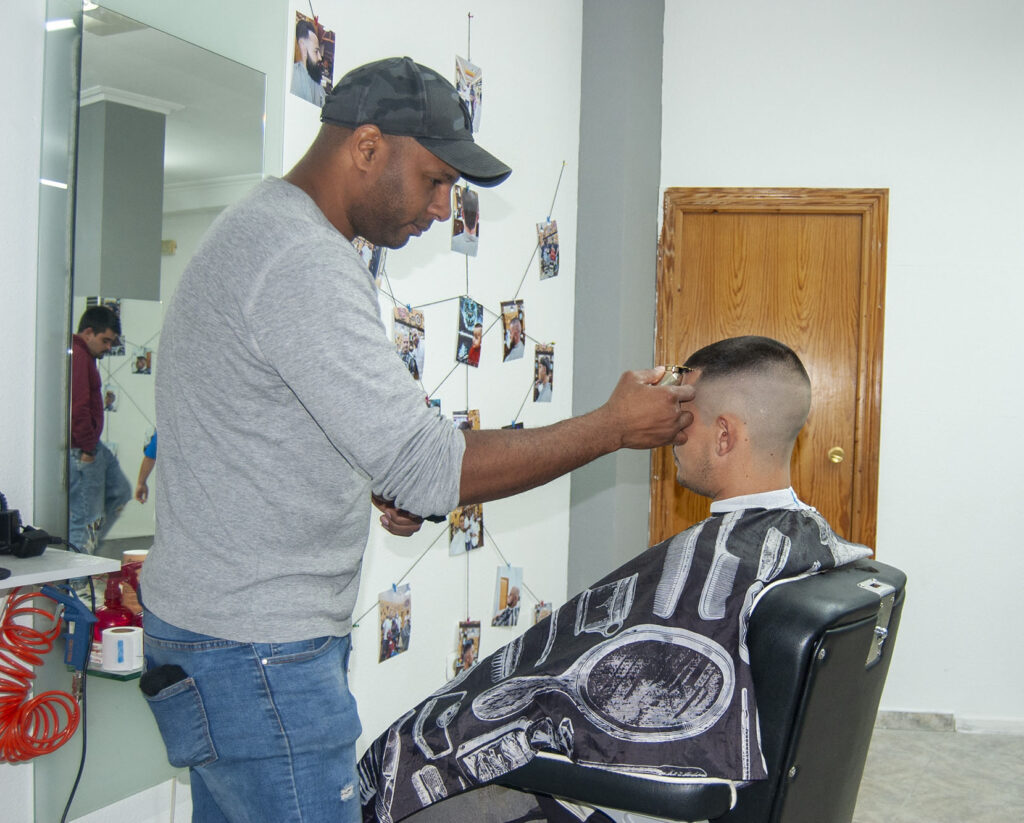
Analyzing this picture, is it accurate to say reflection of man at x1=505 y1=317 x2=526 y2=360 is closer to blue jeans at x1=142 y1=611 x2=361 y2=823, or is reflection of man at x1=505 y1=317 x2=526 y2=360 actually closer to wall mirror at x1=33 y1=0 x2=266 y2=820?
wall mirror at x1=33 y1=0 x2=266 y2=820

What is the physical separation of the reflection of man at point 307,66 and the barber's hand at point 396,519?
108cm

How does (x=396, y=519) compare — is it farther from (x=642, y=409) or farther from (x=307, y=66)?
(x=307, y=66)

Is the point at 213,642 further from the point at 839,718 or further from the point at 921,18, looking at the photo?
the point at 921,18

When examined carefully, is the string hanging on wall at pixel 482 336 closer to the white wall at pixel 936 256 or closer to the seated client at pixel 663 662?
the seated client at pixel 663 662

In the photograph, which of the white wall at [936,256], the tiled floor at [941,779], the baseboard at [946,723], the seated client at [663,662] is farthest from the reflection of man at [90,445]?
the baseboard at [946,723]

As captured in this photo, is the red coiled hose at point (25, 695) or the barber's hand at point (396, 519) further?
the red coiled hose at point (25, 695)

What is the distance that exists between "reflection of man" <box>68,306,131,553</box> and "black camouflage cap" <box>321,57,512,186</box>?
0.65 m

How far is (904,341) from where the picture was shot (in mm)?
3602

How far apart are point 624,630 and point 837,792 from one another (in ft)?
1.24

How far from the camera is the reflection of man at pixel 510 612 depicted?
2.93m

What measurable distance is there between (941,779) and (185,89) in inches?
122

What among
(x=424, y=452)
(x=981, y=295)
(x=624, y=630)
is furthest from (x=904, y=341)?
(x=424, y=452)

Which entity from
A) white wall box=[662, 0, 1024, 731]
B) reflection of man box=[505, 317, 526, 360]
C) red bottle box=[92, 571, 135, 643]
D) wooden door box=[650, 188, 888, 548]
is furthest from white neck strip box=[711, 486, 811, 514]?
white wall box=[662, 0, 1024, 731]

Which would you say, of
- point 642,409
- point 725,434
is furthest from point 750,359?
point 642,409
